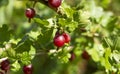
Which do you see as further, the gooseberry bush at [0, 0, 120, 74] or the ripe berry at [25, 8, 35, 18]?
the ripe berry at [25, 8, 35, 18]

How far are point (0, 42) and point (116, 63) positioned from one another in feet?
2.31

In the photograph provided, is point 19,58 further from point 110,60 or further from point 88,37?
point 88,37

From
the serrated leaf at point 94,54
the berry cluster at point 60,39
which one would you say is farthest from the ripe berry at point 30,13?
the serrated leaf at point 94,54

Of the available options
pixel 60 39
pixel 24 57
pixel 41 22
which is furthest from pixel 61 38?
pixel 24 57

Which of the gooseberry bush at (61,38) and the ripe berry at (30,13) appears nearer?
the gooseberry bush at (61,38)

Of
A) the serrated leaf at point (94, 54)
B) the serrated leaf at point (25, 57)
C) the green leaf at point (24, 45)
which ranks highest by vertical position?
the green leaf at point (24, 45)

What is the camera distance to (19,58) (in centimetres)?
222

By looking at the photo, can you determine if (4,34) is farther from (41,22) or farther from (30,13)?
(41,22)

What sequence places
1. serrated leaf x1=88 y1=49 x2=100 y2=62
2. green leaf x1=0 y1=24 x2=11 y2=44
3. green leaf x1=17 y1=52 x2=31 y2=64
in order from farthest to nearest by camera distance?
serrated leaf x1=88 y1=49 x2=100 y2=62
green leaf x1=0 y1=24 x2=11 y2=44
green leaf x1=17 y1=52 x2=31 y2=64

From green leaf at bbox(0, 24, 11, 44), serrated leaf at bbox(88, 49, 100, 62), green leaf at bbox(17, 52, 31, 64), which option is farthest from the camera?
serrated leaf at bbox(88, 49, 100, 62)

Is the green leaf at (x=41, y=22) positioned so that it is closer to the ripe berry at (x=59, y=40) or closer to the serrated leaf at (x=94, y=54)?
the ripe berry at (x=59, y=40)

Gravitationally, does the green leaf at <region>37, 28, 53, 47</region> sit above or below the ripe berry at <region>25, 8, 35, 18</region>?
below

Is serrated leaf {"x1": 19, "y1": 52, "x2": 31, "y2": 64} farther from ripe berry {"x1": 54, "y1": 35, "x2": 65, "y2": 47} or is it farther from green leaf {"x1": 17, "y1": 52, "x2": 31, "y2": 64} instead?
ripe berry {"x1": 54, "y1": 35, "x2": 65, "y2": 47}

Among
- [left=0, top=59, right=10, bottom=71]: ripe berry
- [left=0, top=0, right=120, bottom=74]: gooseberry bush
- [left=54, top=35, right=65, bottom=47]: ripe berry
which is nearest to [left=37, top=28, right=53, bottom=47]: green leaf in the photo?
[left=0, top=0, right=120, bottom=74]: gooseberry bush
